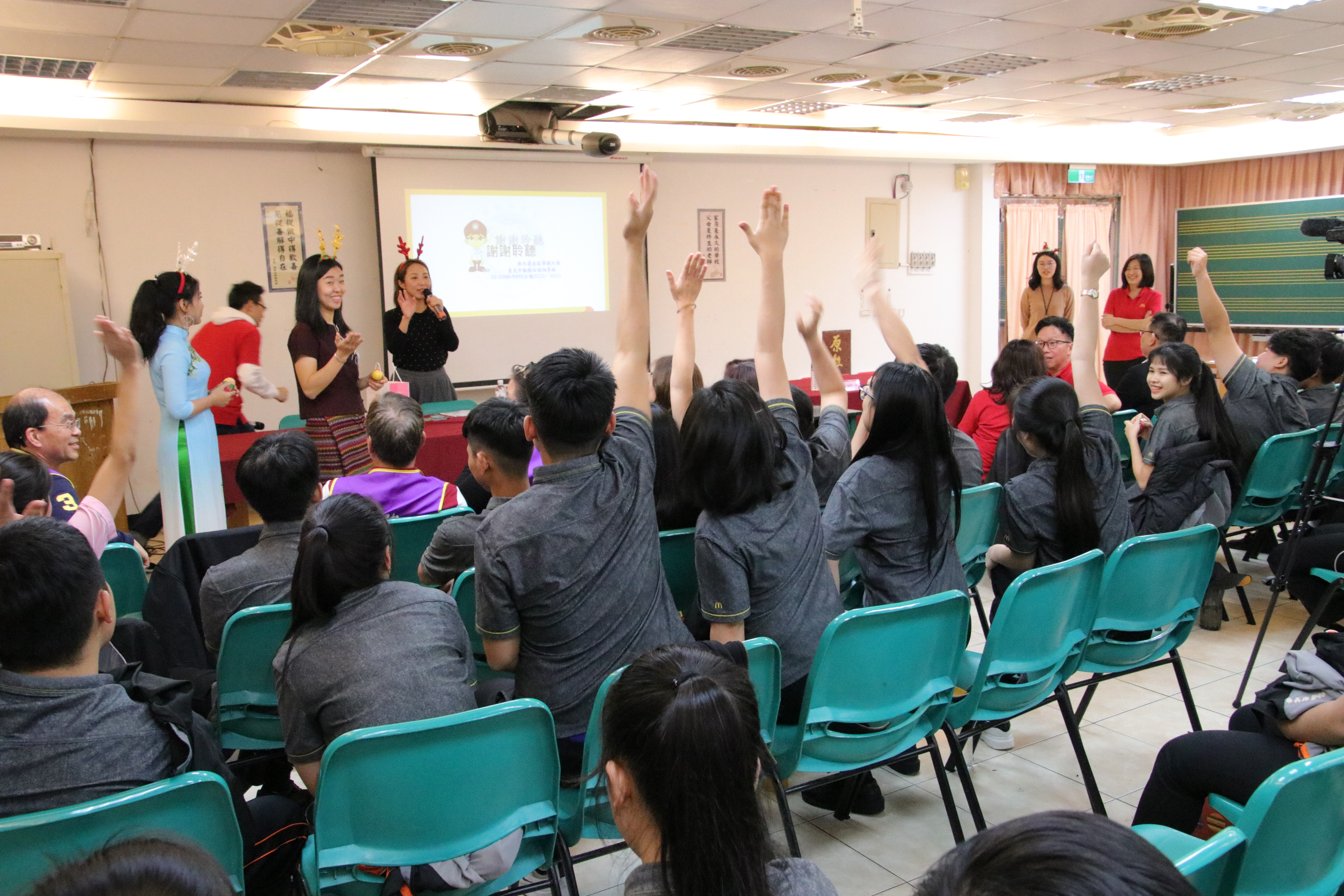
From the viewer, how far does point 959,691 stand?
2.38 meters

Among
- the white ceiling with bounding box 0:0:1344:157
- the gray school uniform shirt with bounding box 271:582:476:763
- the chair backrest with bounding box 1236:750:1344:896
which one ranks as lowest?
the chair backrest with bounding box 1236:750:1344:896

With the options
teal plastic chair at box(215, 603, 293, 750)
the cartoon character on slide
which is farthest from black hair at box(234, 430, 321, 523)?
the cartoon character on slide

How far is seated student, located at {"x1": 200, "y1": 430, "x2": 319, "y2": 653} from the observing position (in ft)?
A: 7.37

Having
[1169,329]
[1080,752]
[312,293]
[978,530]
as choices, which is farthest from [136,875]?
[1169,329]

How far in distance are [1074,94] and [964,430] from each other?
4.16 m

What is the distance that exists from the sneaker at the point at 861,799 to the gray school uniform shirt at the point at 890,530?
1.67ft

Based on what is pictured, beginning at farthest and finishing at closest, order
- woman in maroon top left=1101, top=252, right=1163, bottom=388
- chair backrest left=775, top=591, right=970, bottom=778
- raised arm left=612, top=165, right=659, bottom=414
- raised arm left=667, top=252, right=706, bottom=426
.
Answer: woman in maroon top left=1101, top=252, right=1163, bottom=388 < raised arm left=667, top=252, right=706, bottom=426 < raised arm left=612, top=165, right=659, bottom=414 < chair backrest left=775, top=591, right=970, bottom=778

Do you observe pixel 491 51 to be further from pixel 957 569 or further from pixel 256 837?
pixel 256 837

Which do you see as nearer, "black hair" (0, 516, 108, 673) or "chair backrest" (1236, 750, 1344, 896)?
"chair backrest" (1236, 750, 1344, 896)

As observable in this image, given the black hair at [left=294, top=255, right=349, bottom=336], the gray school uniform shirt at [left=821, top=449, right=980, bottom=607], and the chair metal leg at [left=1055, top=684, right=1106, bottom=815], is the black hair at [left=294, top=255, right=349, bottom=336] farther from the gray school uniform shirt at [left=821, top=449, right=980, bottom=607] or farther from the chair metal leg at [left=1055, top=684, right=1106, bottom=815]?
the chair metal leg at [left=1055, top=684, right=1106, bottom=815]

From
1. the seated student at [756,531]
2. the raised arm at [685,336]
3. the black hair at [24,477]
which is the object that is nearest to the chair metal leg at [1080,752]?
the seated student at [756,531]

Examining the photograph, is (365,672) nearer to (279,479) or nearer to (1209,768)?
(279,479)

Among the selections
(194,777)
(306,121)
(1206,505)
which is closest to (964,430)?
(1206,505)

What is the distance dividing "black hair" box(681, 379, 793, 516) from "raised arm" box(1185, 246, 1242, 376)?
2767 millimetres
